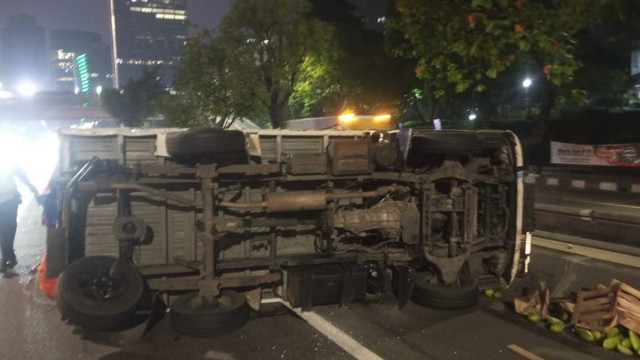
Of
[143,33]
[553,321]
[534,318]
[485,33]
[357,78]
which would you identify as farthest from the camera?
[143,33]

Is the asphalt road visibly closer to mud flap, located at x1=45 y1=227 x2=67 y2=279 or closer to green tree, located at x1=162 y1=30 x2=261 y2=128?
mud flap, located at x1=45 y1=227 x2=67 y2=279

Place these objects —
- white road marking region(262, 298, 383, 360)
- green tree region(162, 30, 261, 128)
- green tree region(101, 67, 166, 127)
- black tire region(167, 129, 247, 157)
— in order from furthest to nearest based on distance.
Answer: green tree region(101, 67, 166, 127), green tree region(162, 30, 261, 128), black tire region(167, 129, 247, 157), white road marking region(262, 298, 383, 360)

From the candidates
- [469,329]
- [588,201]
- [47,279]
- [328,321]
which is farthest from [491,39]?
[588,201]

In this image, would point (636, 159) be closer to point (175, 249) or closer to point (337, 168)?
point (337, 168)

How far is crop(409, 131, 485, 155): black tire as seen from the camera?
5.84 meters

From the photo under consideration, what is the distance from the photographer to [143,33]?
172750 mm

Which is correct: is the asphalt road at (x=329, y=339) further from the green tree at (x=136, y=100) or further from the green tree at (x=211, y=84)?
the green tree at (x=136, y=100)

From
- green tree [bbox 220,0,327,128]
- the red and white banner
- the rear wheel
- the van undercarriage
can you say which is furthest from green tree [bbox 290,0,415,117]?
the rear wheel

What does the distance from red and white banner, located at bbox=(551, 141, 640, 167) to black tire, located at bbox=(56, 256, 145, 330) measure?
1832cm

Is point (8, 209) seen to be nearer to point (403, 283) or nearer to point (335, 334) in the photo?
point (335, 334)

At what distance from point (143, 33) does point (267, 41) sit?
6579 inches

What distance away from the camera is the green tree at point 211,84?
2202cm

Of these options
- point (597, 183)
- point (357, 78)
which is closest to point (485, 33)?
point (597, 183)

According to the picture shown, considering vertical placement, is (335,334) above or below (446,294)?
below
